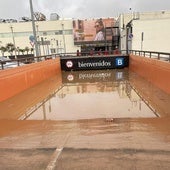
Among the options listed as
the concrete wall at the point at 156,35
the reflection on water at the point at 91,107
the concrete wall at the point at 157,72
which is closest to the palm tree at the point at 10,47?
the concrete wall at the point at 156,35

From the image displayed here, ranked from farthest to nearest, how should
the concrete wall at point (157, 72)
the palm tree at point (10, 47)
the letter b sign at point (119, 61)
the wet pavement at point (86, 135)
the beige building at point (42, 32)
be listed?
the beige building at point (42, 32)
the palm tree at point (10, 47)
the letter b sign at point (119, 61)
the concrete wall at point (157, 72)
the wet pavement at point (86, 135)

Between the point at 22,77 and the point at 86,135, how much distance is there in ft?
27.4

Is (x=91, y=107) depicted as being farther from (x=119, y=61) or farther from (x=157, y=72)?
(x=119, y=61)

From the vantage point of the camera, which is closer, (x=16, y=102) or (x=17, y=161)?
(x=17, y=161)

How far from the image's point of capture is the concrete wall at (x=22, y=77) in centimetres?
1042

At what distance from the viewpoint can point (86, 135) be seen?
212 inches

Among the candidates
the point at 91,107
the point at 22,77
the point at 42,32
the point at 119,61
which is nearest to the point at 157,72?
the point at 91,107

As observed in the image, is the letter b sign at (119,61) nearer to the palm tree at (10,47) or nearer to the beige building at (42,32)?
the palm tree at (10,47)

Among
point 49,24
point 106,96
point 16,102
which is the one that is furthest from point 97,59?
point 49,24

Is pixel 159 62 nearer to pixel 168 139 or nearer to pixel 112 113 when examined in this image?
pixel 112 113

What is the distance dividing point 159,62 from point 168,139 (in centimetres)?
792

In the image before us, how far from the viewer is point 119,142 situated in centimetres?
487

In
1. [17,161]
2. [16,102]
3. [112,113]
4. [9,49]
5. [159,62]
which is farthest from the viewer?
[9,49]

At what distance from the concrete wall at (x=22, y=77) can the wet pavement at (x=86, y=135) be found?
96 centimetres
